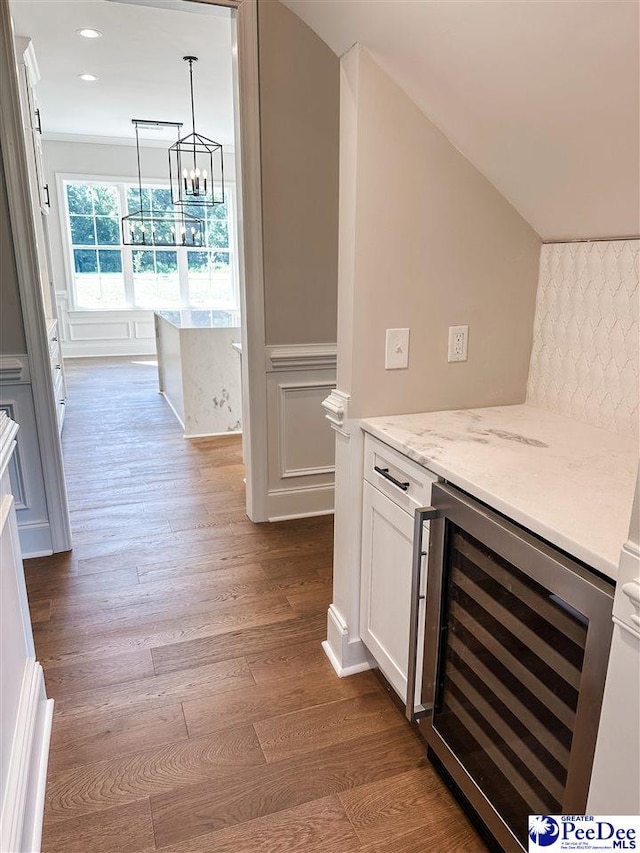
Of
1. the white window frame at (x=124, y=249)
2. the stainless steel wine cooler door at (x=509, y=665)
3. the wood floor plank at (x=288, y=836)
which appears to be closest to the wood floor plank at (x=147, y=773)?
the wood floor plank at (x=288, y=836)

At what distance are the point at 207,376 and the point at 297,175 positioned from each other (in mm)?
2253

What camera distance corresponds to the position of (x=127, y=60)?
4824 millimetres

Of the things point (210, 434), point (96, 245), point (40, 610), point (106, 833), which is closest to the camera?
point (106, 833)

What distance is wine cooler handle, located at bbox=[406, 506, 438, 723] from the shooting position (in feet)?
4.63

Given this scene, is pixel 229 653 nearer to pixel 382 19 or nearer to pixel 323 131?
pixel 382 19

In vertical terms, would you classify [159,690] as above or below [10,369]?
below

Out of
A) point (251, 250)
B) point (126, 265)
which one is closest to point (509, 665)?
point (251, 250)

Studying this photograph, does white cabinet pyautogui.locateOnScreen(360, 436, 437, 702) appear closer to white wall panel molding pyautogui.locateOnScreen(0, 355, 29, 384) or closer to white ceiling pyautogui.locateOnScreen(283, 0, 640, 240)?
white ceiling pyautogui.locateOnScreen(283, 0, 640, 240)

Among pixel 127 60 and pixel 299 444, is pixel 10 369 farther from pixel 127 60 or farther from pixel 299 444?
pixel 127 60

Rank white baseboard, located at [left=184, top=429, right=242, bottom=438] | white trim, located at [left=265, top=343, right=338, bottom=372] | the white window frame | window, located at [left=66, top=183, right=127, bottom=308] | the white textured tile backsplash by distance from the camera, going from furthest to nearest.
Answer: window, located at [left=66, top=183, right=127, bottom=308]
the white window frame
white baseboard, located at [left=184, top=429, right=242, bottom=438]
white trim, located at [left=265, top=343, right=338, bottom=372]
the white textured tile backsplash

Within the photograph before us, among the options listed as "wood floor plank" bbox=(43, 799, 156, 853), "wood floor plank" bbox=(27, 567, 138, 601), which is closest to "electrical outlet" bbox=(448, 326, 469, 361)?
"wood floor plank" bbox=(43, 799, 156, 853)

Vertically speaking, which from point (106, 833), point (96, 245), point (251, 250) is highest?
point (96, 245)

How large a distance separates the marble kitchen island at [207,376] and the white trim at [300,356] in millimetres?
→ 1794

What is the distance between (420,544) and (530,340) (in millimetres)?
974
